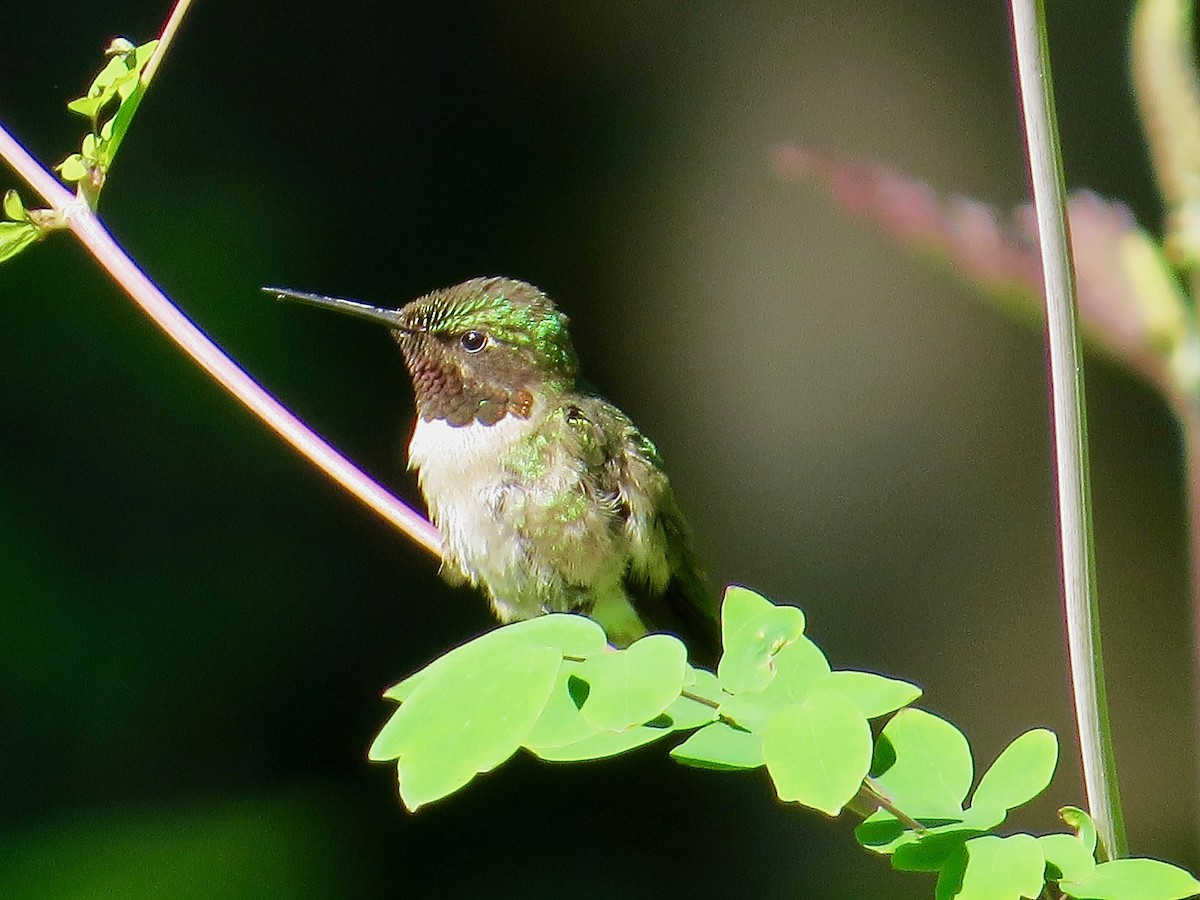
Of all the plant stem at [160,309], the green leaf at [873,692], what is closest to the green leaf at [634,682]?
the green leaf at [873,692]

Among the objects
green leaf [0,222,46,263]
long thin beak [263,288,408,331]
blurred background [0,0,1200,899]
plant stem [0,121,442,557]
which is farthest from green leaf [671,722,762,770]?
blurred background [0,0,1200,899]

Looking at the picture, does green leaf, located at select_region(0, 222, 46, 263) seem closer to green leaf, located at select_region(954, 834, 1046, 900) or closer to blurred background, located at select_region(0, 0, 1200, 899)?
green leaf, located at select_region(954, 834, 1046, 900)

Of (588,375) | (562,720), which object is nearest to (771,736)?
(562,720)

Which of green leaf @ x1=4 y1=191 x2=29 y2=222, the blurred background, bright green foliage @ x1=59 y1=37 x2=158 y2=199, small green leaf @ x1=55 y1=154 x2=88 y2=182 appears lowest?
the blurred background

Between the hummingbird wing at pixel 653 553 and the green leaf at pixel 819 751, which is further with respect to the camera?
the hummingbird wing at pixel 653 553

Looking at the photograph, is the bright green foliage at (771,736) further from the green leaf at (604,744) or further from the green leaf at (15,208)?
the green leaf at (15,208)

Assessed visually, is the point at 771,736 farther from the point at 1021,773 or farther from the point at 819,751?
the point at 1021,773
